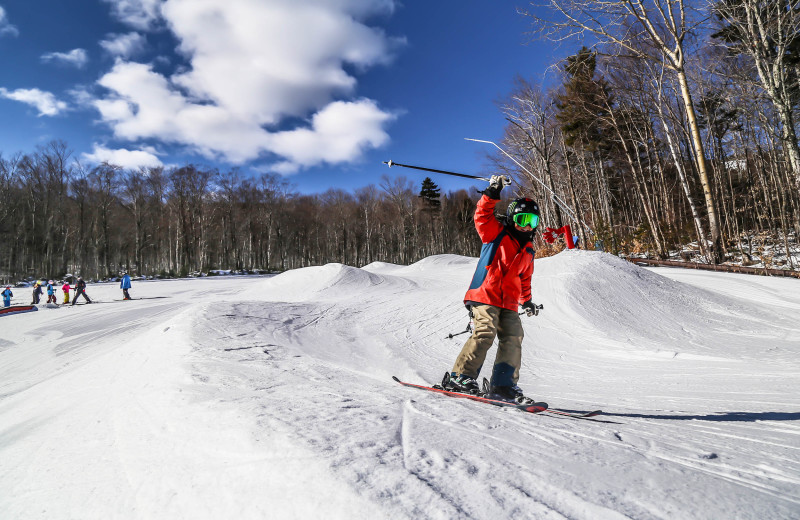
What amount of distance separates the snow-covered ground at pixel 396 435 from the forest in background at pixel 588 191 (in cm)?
532

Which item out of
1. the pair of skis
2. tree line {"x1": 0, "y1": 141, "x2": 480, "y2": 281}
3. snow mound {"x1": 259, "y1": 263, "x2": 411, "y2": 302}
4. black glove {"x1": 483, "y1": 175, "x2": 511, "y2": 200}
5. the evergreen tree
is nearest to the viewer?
the pair of skis

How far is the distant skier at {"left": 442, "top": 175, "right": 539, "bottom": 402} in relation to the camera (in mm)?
3283

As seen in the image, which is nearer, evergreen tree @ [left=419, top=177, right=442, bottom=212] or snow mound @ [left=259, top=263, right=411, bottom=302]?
snow mound @ [left=259, top=263, right=411, bottom=302]

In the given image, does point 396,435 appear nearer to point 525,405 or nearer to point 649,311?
point 525,405

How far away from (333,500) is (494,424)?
4.02 ft

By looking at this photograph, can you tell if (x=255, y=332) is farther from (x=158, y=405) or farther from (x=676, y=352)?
(x=676, y=352)

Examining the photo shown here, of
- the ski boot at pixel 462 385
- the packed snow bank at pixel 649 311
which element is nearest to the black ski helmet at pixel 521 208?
the ski boot at pixel 462 385

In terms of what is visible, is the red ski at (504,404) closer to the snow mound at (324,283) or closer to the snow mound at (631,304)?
the snow mound at (631,304)

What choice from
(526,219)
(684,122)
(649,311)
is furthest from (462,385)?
(684,122)

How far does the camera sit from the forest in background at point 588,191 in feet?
36.0

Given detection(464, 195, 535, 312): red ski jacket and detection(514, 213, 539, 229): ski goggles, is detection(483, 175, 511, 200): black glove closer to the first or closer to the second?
detection(464, 195, 535, 312): red ski jacket

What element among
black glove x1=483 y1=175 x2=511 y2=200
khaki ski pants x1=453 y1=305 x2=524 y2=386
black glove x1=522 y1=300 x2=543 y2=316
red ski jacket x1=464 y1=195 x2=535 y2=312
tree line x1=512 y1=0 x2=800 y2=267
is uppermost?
tree line x1=512 y1=0 x2=800 y2=267

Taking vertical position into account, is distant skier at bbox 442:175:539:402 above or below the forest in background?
below

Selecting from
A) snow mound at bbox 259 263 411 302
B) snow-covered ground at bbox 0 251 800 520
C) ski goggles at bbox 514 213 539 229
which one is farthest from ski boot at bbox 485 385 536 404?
snow mound at bbox 259 263 411 302
